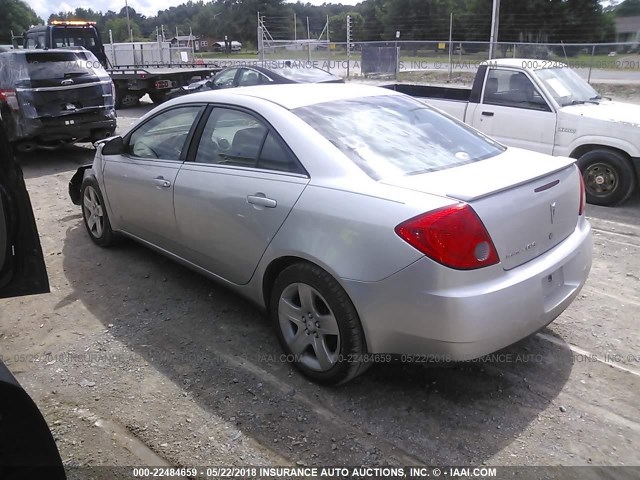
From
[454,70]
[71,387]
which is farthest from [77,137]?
[454,70]

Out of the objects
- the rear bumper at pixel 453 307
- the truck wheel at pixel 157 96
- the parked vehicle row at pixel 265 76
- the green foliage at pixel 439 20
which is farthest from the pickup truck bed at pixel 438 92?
the green foliage at pixel 439 20

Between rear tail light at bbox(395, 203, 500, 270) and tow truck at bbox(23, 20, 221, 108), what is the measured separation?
15.4 metres

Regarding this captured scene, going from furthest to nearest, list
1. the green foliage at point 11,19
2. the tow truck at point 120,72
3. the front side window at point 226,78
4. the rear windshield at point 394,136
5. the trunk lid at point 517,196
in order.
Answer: the green foliage at point 11,19 → the tow truck at point 120,72 → the front side window at point 226,78 → the rear windshield at point 394,136 → the trunk lid at point 517,196

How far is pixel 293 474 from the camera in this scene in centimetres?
261

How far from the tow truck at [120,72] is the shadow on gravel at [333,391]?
13.7 meters

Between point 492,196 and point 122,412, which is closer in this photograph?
point 492,196

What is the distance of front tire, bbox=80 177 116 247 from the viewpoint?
5176mm

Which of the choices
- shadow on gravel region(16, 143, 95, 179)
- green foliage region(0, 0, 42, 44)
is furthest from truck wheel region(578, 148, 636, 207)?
green foliage region(0, 0, 42, 44)

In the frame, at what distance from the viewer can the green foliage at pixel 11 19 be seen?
180 ft

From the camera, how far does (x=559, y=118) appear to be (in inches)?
276

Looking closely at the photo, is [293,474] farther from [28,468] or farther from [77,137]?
[77,137]

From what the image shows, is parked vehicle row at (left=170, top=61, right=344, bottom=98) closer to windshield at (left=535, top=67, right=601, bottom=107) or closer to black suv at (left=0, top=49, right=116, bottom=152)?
black suv at (left=0, top=49, right=116, bottom=152)

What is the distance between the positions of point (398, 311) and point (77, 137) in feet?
27.7

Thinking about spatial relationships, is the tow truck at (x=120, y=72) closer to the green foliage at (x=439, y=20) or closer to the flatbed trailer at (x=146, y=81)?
the flatbed trailer at (x=146, y=81)
